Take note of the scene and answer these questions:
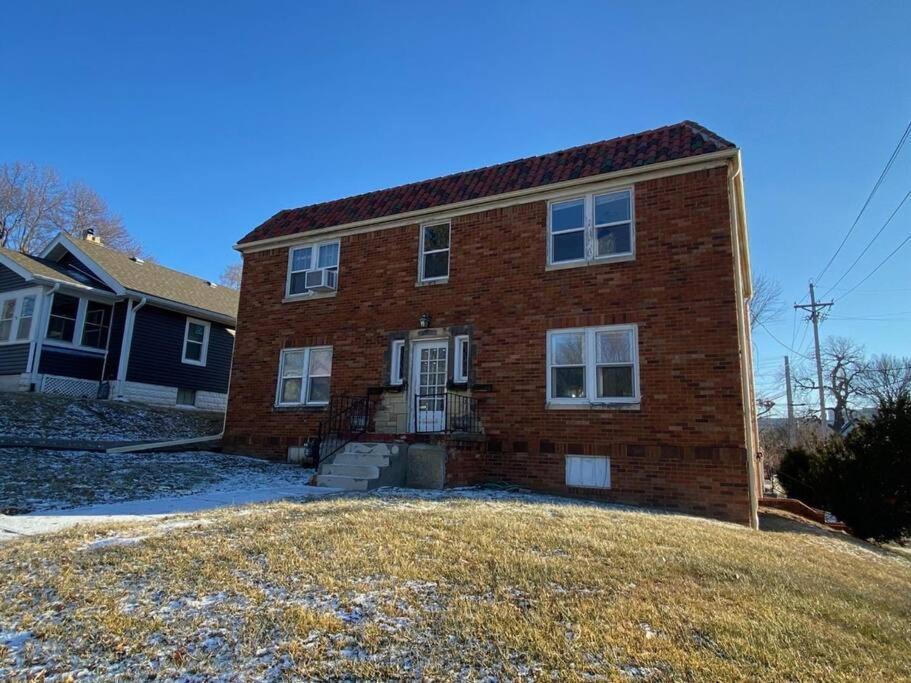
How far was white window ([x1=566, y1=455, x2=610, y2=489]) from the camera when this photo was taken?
10227 mm

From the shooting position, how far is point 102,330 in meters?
19.6

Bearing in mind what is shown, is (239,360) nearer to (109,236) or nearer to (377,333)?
(377,333)

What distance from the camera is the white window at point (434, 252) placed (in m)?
12.9

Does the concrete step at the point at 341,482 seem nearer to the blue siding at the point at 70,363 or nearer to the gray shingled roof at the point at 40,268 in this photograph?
the blue siding at the point at 70,363

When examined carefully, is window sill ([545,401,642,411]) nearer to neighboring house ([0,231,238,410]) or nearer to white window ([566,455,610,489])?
white window ([566,455,610,489])

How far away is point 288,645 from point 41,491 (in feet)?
22.1

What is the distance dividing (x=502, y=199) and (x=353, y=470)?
616 cm

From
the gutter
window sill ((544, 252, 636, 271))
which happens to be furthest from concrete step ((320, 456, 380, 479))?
the gutter

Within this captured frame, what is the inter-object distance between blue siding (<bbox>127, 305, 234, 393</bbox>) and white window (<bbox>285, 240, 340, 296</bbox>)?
794 cm

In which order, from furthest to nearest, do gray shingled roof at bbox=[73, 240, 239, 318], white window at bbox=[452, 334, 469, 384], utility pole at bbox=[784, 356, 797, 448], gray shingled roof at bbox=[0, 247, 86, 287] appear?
utility pole at bbox=[784, 356, 797, 448]
gray shingled roof at bbox=[73, 240, 239, 318]
gray shingled roof at bbox=[0, 247, 86, 287]
white window at bbox=[452, 334, 469, 384]

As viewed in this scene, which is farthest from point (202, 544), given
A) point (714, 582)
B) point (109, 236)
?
point (109, 236)

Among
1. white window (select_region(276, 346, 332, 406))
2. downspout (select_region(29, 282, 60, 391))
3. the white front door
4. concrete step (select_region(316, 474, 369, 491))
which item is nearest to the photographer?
concrete step (select_region(316, 474, 369, 491))

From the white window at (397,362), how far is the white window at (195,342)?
11.6m


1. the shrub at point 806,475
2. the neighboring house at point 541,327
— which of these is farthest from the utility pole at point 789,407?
the neighboring house at point 541,327
